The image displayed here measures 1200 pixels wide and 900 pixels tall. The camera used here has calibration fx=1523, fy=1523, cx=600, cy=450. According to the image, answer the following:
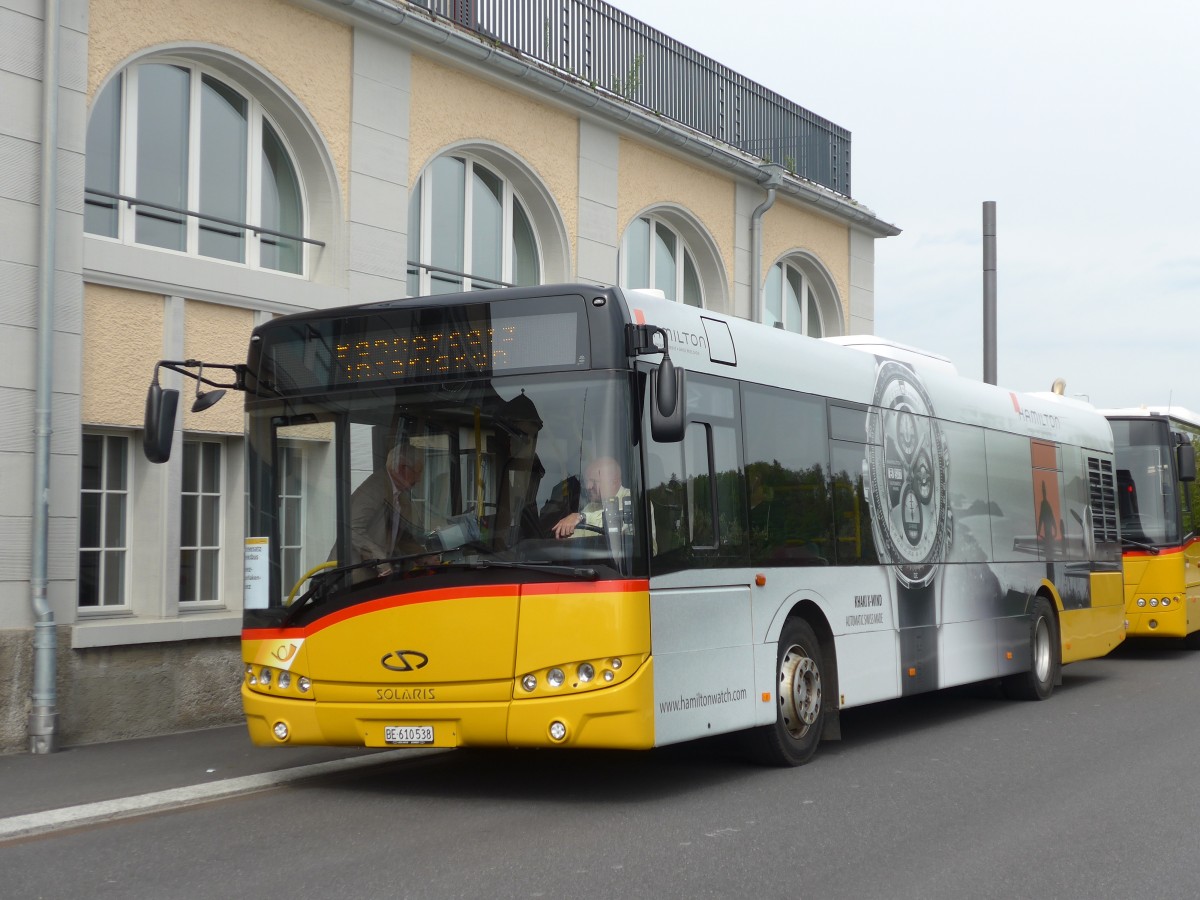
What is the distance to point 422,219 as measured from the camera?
15.1m

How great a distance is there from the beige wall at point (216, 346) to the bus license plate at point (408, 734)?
467 cm

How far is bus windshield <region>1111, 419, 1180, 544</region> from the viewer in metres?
19.0

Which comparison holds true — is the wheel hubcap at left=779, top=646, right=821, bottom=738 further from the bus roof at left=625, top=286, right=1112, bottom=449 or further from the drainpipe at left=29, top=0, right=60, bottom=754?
the drainpipe at left=29, top=0, right=60, bottom=754

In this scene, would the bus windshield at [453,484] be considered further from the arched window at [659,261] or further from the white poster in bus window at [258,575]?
the arched window at [659,261]

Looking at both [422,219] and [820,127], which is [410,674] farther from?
[820,127]

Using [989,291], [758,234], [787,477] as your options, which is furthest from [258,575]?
[989,291]

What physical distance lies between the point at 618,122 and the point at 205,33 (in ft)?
19.2

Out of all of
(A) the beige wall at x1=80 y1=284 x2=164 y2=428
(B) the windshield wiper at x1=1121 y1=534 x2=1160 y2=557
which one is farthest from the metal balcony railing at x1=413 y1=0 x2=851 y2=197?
(B) the windshield wiper at x1=1121 y1=534 x2=1160 y2=557

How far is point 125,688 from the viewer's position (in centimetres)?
1134

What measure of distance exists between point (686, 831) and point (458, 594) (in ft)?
5.65

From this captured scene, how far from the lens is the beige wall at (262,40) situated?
38.4 feet

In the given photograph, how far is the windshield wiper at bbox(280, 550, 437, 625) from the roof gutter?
693 centimetres

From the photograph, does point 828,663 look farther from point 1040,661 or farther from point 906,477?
point 1040,661

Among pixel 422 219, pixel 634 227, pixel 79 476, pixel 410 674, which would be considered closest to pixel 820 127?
pixel 634 227
